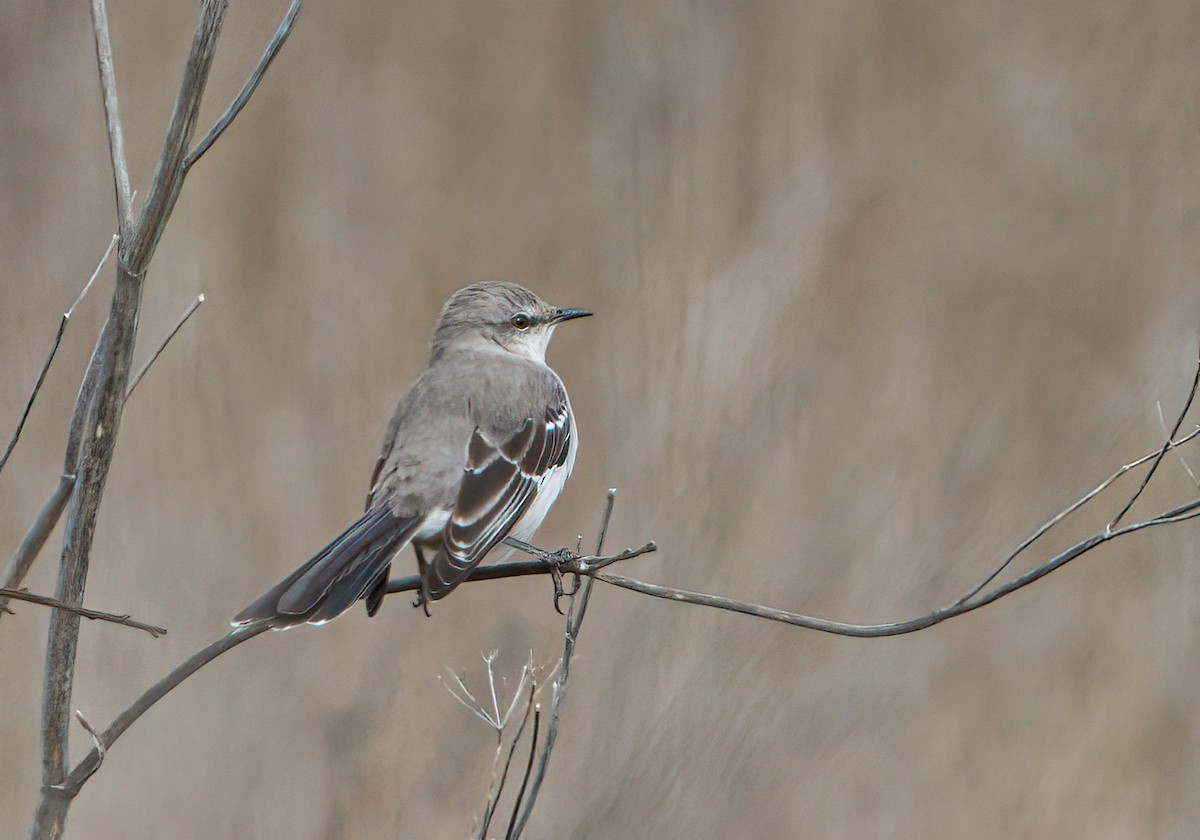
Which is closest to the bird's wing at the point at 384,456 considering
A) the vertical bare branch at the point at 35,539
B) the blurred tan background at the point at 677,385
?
the blurred tan background at the point at 677,385

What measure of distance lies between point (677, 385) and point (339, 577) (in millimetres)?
1898

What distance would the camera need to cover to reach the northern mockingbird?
2.96 m

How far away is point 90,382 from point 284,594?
41.1 inches

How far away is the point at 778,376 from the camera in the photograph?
4.88 metres

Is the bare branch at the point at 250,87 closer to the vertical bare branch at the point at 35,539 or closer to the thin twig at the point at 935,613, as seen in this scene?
the vertical bare branch at the point at 35,539

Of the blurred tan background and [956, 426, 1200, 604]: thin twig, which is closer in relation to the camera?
[956, 426, 1200, 604]: thin twig

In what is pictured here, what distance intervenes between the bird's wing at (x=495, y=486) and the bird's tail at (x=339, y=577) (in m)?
0.14

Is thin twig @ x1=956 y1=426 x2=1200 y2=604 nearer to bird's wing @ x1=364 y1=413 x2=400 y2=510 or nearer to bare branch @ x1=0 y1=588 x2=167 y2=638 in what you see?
bare branch @ x1=0 y1=588 x2=167 y2=638

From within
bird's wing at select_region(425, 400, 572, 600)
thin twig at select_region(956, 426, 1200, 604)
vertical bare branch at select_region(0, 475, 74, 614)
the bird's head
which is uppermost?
the bird's head

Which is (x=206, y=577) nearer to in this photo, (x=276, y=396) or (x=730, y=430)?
(x=276, y=396)

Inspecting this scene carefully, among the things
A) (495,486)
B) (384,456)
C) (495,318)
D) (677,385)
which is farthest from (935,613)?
(495,318)

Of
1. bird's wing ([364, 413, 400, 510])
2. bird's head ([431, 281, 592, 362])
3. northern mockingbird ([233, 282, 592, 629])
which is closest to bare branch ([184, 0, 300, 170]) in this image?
northern mockingbird ([233, 282, 592, 629])

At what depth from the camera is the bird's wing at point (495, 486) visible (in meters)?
3.15

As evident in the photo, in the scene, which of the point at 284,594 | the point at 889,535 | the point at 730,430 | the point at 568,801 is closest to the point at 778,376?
the point at 730,430
